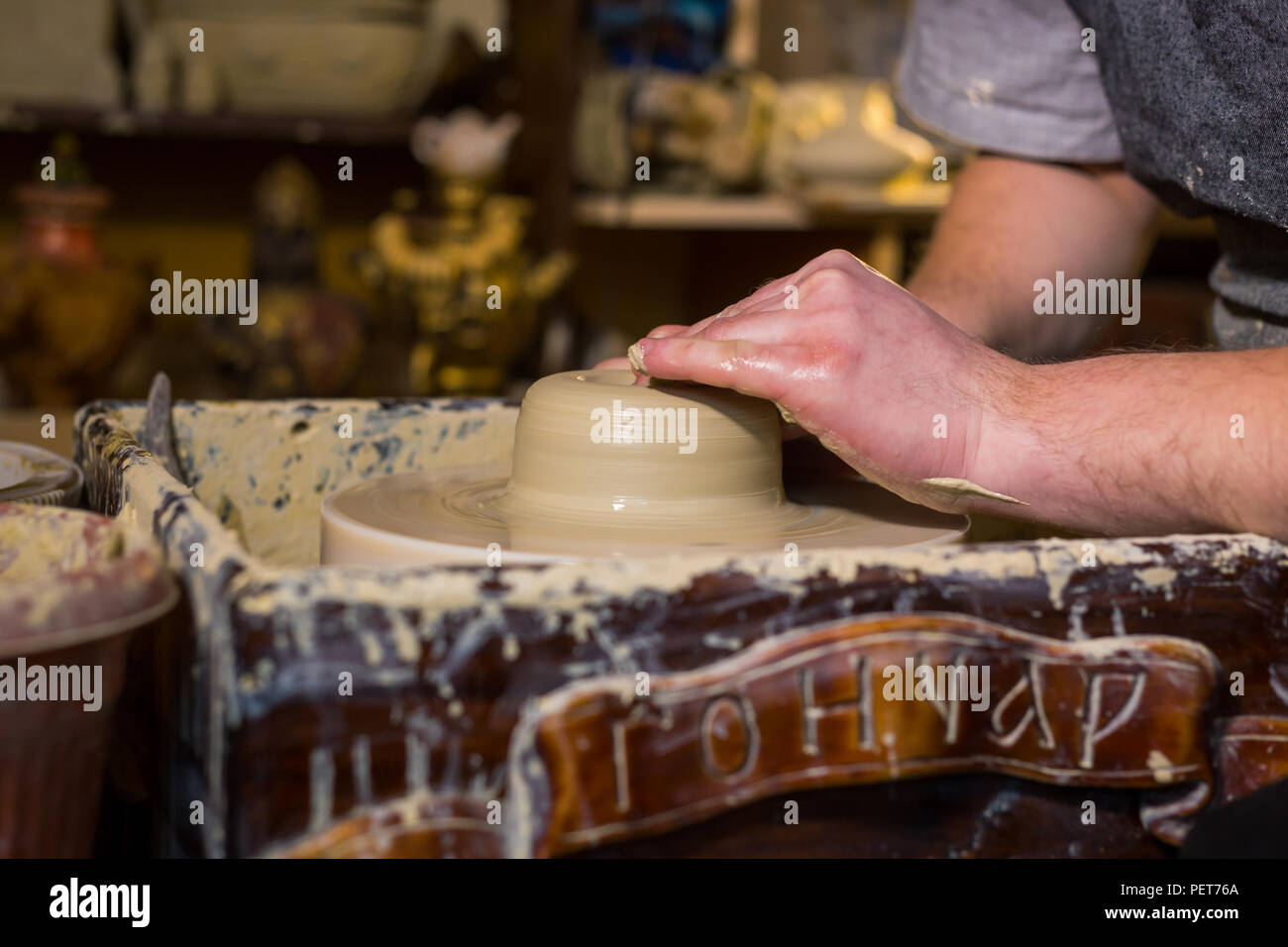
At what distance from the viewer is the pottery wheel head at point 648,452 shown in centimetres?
72

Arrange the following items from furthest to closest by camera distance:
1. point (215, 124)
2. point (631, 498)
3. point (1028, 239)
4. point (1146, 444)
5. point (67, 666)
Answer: point (215, 124) → point (1028, 239) → point (631, 498) → point (1146, 444) → point (67, 666)

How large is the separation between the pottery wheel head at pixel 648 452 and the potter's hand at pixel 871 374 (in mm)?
45

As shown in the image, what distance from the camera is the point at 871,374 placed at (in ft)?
2.12

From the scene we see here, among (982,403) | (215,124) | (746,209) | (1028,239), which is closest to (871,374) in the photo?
(982,403)

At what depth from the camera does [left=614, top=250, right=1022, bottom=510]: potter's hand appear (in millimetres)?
647

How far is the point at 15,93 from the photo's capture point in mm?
1707

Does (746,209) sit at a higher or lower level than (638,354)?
higher

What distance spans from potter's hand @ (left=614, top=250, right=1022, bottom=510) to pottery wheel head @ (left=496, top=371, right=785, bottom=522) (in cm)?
5

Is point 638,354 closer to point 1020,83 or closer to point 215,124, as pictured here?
point 1020,83

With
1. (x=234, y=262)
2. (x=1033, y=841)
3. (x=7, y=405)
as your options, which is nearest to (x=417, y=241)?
(x=234, y=262)

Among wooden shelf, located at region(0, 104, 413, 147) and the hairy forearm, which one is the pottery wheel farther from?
wooden shelf, located at region(0, 104, 413, 147)

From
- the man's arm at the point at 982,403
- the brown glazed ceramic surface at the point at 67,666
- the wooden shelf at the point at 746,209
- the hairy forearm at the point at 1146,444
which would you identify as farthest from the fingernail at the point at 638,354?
the wooden shelf at the point at 746,209

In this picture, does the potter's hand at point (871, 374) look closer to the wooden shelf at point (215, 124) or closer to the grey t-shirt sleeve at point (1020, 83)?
the grey t-shirt sleeve at point (1020, 83)

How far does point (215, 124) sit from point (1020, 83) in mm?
1188
